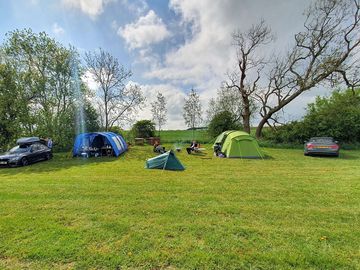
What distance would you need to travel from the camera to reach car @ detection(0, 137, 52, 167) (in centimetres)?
1075

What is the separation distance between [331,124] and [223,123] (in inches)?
392

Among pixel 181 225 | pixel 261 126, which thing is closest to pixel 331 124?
pixel 261 126

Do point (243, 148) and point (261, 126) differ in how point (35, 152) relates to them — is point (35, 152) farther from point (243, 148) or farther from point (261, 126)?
point (261, 126)

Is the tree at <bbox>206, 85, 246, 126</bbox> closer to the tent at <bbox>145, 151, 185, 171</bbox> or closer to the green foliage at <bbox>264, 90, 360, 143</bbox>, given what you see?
the green foliage at <bbox>264, 90, 360, 143</bbox>

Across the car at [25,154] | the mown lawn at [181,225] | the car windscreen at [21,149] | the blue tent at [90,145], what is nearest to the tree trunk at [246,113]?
the blue tent at [90,145]

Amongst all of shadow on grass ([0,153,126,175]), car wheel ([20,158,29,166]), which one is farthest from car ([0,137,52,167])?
shadow on grass ([0,153,126,175])

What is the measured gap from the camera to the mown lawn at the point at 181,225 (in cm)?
268

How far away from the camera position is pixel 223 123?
2223 centimetres

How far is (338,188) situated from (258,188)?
7.73 feet

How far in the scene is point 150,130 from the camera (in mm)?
24594

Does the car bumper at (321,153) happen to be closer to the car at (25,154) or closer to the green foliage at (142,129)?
the green foliage at (142,129)

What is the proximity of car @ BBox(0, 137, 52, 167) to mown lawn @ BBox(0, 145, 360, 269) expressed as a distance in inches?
217

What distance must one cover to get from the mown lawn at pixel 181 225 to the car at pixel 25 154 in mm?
5522

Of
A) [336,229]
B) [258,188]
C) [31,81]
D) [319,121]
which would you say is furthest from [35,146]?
[319,121]
